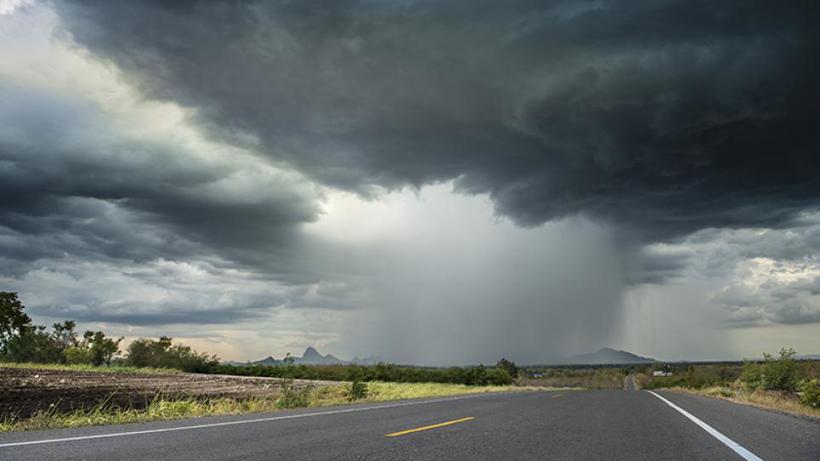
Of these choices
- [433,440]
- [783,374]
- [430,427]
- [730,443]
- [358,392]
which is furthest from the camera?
[783,374]

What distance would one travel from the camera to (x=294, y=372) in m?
83.0

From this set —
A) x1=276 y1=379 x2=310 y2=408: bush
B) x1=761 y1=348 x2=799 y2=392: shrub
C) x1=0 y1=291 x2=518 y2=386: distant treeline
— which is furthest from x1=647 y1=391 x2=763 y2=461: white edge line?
x1=0 y1=291 x2=518 y2=386: distant treeline

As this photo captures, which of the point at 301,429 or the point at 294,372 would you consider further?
the point at 294,372

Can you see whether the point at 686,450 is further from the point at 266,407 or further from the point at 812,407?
the point at 812,407

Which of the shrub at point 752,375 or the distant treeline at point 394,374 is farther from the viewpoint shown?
the distant treeline at point 394,374

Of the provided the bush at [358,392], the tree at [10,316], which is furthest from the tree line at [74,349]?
the bush at [358,392]

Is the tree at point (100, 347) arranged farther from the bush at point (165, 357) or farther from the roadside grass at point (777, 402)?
the roadside grass at point (777, 402)

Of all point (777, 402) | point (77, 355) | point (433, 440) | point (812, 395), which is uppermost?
point (77, 355)

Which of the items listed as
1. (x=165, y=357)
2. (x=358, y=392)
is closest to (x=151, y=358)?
(x=165, y=357)

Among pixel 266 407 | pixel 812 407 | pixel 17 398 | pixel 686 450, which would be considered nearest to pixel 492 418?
pixel 686 450

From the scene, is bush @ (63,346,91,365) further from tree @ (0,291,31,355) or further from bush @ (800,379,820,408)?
bush @ (800,379,820,408)

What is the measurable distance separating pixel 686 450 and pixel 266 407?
15.1 metres

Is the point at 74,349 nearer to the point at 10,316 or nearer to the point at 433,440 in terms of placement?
the point at 10,316

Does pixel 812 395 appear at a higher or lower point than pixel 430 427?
higher
